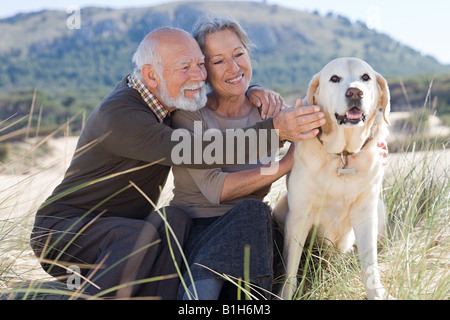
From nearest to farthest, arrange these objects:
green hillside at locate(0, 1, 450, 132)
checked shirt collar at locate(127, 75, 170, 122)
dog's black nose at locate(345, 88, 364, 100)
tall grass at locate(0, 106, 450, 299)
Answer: tall grass at locate(0, 106, 450, 299) < dog's black nose at locate(345, 88, 364, 100) < checked shirt collar at locate(127, 75, 170, 122) < green hillside at locate(0, 1, 450, 132)

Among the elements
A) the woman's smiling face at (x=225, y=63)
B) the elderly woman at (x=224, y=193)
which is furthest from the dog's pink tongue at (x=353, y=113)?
the woman's smiling face at (x=225, y=63)

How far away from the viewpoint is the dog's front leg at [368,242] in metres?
2.85

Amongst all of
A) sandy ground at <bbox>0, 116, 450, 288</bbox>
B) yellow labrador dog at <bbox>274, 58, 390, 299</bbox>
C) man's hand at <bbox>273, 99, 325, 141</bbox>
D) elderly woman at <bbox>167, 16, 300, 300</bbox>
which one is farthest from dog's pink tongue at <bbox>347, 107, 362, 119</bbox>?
sandy ground at <bbox>0, 116, 450, 288</bbox>

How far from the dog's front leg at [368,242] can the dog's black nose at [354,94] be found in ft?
2.15

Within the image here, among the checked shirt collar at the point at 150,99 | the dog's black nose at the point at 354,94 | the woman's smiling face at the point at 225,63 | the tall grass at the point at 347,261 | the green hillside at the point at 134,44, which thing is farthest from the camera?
the green hillside at the point at 134,44

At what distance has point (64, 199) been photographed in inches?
127

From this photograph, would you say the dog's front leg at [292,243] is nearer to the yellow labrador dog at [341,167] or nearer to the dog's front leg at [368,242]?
the yellow labrador dog at [341,167]

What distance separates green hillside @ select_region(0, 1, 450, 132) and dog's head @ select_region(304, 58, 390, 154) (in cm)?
4096

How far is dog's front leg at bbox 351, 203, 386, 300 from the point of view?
9.34ft

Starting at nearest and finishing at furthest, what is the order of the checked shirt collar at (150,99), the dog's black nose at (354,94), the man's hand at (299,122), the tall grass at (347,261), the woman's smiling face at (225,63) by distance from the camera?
the tall grass at (347,261) → the dog's black nose at (354,94) → the man's hand at (299,122) → the checked shirt collar at (150,99) → the woman's smiling face at (225,63)

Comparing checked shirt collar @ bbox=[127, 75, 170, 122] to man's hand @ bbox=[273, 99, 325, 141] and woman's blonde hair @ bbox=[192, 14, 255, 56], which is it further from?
man's hand @ bbox=[273, 99, 325, 141]

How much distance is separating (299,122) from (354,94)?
0.34m

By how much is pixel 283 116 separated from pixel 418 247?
1092 mm
